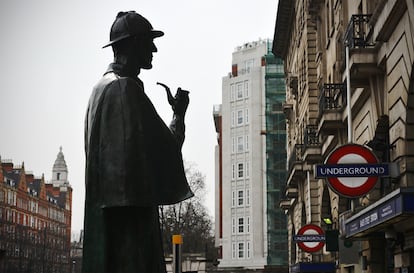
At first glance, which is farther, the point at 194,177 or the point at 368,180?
the point at 194,177

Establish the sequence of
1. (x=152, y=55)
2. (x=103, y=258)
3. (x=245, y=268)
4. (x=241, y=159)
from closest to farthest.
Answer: (x=103, y=258)
(x=152, y=55)
(x=245, y=268)
(x=241, y=159)

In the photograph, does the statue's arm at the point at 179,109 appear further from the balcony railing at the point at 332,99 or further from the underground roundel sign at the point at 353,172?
the balcony railing at the point at 332,99

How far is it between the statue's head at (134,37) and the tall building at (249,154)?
249 ft

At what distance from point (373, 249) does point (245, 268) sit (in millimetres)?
64165

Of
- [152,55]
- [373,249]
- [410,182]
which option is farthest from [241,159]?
[152,55]

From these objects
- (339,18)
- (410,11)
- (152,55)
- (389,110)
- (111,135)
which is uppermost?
(339,18)

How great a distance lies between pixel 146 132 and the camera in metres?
6.19

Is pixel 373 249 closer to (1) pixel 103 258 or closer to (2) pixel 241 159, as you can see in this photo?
(1) pixel 103 258

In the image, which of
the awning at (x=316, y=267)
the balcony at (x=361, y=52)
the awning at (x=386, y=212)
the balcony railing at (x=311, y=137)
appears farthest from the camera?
the balcony railing at (x=311, y=137)

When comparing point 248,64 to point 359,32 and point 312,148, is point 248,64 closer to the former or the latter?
point 312,148

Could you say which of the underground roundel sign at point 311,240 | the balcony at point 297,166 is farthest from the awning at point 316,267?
the balcony at point 297,166

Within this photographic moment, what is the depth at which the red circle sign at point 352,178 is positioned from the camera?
17.6 meters

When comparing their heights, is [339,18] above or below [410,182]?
above

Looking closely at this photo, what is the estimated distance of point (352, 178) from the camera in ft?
58.9
